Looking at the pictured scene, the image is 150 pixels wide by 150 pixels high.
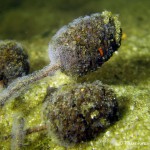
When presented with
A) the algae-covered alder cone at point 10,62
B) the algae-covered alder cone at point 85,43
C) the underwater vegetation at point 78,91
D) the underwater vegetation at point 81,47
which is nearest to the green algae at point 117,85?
the underwater vegetation at point 78,91

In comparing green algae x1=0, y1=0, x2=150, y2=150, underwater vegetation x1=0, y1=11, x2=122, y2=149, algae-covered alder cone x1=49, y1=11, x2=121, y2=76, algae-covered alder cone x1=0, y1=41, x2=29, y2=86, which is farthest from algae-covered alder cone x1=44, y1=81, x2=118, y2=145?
algae-covered alder cone x1=0, y1=41, x2=29, y2=86

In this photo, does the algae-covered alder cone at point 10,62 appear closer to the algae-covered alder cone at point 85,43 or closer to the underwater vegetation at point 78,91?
the underwater vegetation at point 78,91

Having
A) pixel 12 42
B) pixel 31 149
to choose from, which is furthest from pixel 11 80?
pixel 31 149

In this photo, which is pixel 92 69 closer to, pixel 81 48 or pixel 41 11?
pixel 81 48

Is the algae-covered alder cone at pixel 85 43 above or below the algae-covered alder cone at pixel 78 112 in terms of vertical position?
above

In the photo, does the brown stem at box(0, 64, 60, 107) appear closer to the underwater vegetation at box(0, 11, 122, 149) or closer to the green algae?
the underwater vegetation at box(0, 11, 122, 149)

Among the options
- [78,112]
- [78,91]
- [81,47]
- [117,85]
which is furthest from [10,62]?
[117,85]
